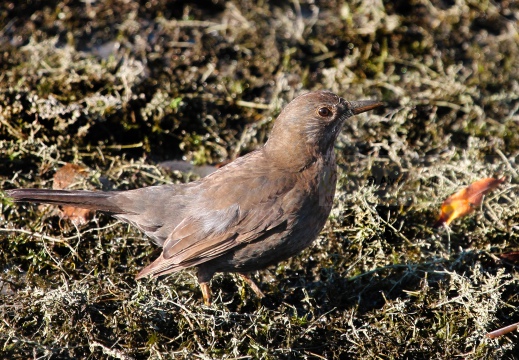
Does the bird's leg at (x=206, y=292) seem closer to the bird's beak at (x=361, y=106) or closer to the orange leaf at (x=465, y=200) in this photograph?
the bird's beak at (x=361, y=106)

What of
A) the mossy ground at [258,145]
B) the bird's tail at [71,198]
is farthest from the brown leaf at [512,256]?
the bird's tail at [71,198]

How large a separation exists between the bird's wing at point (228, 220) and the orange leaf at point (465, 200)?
1538 millimetres

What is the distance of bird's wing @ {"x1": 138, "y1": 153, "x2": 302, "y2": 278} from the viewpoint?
4609 mm

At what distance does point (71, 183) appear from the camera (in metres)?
5.49

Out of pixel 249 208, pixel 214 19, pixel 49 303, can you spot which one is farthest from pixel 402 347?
pixel 214 19

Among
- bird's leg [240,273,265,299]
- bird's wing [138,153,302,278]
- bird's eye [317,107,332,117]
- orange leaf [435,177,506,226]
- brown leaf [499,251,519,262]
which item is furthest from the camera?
orange leaf [435,177,506,226]

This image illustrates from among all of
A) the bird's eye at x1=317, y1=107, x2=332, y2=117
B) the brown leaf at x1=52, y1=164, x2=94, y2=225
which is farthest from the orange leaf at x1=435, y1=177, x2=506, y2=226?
the brown leaf at x1=52, y1=164, x2=94, y2=225

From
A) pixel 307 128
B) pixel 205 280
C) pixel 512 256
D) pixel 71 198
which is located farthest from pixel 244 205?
pixel 512 256

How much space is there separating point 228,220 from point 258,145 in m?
1.77

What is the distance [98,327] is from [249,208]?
1334mm

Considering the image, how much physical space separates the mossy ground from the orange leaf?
7cm

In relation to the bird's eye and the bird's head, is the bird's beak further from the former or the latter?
the bird's eye

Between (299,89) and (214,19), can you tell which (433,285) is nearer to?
(299,89)

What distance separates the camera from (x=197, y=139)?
6.32 m
